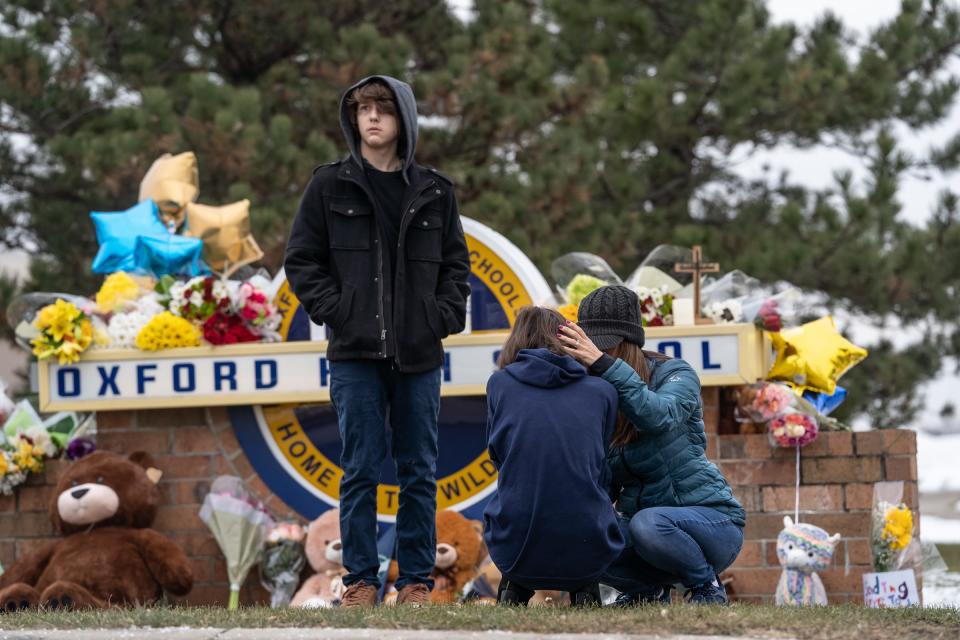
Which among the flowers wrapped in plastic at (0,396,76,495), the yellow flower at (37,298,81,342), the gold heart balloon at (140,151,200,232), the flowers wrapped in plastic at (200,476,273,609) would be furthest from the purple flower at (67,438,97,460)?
the gold heart balloon at (140,151,200,232)

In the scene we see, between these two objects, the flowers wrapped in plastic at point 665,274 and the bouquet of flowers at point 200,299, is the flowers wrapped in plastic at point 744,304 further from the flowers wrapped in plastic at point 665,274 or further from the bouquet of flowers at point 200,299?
the bouquet of flowers at point 200,299

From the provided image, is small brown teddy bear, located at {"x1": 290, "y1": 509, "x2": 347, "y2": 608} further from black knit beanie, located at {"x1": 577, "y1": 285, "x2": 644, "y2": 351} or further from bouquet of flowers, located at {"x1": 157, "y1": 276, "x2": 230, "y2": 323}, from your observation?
black knit beanie, located at {"x1": 577, "y1": 285, "x2": 644, "y2": 351}

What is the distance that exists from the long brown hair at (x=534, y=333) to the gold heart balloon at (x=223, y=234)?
2968 mm

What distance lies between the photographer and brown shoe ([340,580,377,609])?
201 inches

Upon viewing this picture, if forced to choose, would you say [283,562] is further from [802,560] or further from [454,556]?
[802,560]

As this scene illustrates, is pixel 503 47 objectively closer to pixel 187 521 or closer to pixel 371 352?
pixel 187 521

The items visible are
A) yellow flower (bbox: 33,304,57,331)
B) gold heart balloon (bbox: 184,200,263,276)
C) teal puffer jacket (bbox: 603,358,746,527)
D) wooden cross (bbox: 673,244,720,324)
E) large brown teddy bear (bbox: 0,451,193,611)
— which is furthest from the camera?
gold heart balloon (bbox: 184,200,263,276)

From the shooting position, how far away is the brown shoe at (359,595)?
5.09 m

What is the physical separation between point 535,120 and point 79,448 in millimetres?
6637

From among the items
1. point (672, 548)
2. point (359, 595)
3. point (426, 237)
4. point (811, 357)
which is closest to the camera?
point (672, 548)

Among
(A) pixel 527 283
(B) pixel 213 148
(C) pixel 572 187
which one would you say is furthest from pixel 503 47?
(A) pixel 527 283

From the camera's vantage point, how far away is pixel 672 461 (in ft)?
15.5

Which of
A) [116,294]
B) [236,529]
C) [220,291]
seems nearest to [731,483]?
[236,529]

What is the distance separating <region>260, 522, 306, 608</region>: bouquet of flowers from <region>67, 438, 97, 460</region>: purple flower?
1086 mm
